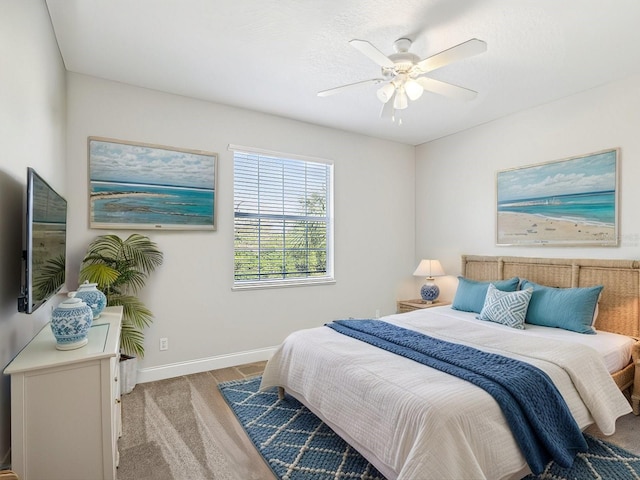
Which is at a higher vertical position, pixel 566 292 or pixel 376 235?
pixel 376 235

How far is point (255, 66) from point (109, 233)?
1914 millimetres

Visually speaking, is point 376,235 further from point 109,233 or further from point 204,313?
point 109,233

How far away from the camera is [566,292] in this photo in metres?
3.05

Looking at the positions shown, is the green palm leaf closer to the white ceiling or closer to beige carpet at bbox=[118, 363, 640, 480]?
beige carpet at bbox=[118, 363, 640, 480]

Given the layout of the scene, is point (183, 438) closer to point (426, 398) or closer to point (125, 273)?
point (125, 273)

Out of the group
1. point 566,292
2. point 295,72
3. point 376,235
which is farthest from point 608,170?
point 295,72

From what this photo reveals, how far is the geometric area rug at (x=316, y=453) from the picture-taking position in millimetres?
1922

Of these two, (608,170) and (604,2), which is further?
(608,170)

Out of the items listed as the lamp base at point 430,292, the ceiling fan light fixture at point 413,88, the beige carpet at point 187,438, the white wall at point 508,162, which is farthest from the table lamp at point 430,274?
the ceiling fan light fixture at point 413,88

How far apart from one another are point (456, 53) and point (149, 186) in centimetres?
273

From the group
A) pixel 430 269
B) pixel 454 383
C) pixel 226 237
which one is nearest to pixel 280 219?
pixel 226 237

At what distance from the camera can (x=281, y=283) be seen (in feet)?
13.2

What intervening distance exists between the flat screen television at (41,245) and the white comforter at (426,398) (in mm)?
1588

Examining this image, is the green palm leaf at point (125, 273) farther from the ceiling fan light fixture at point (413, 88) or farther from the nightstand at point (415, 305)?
the nightstand at point (415, 305)
